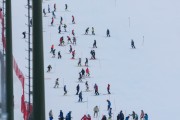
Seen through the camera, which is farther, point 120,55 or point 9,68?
point 120,55

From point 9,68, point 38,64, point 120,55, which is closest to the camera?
point 38,64

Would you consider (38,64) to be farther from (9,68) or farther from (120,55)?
(120,55)

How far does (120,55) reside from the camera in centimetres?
4094

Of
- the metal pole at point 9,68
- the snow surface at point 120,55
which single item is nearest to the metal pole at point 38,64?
the metal pole at point 9,68

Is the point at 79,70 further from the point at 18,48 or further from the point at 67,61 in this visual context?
the point at 18,48

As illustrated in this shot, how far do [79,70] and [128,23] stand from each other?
18.4m

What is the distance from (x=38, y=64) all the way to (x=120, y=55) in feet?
122

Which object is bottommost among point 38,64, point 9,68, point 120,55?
point 38,64

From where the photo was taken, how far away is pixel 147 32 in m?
49.8

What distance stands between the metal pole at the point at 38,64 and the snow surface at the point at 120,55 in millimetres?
20522

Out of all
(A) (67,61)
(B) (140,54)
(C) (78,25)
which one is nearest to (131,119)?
(A) (67,61)

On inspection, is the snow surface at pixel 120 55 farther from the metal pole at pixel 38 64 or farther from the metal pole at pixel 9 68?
the metal pole at pixel 38 64

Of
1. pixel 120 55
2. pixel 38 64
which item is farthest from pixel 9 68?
pixel 120 55

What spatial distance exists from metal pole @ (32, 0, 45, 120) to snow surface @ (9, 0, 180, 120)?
2052cm
